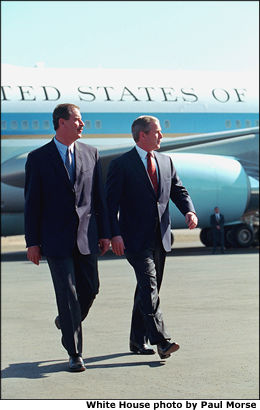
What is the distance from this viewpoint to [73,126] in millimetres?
3254

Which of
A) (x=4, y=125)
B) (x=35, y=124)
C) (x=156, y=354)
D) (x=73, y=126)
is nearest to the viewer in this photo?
(x=73, y=126)

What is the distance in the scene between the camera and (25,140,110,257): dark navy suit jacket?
329 centimetres

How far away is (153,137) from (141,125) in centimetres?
8

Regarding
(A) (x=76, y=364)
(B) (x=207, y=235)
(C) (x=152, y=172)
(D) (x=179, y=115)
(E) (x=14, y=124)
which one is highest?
(E) (x=14, y=124)

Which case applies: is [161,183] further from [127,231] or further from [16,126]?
[16,126]

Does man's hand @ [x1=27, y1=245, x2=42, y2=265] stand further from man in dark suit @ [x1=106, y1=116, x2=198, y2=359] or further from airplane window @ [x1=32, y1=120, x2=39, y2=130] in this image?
airplane window @ [x1=32, y1=120, x2=39, y2=130]

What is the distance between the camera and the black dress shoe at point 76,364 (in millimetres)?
3568

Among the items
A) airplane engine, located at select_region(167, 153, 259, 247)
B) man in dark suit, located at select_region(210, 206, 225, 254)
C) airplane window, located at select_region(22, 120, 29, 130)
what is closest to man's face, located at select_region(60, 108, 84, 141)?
airplane engine, located at select_region(167, 153, 259, 247)

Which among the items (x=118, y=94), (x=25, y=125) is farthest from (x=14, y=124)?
(x=118, y=94)

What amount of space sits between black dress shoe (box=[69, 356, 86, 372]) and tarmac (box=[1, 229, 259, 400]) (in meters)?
0.06

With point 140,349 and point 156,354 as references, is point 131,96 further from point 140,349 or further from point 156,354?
point 156,354

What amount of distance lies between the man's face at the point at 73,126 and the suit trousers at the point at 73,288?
503 mm

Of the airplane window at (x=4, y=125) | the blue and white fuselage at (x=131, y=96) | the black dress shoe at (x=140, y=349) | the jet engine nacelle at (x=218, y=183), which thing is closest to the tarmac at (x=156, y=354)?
the black dress shoe at (x=140, y=349)

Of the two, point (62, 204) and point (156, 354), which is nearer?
point (62, 204)
